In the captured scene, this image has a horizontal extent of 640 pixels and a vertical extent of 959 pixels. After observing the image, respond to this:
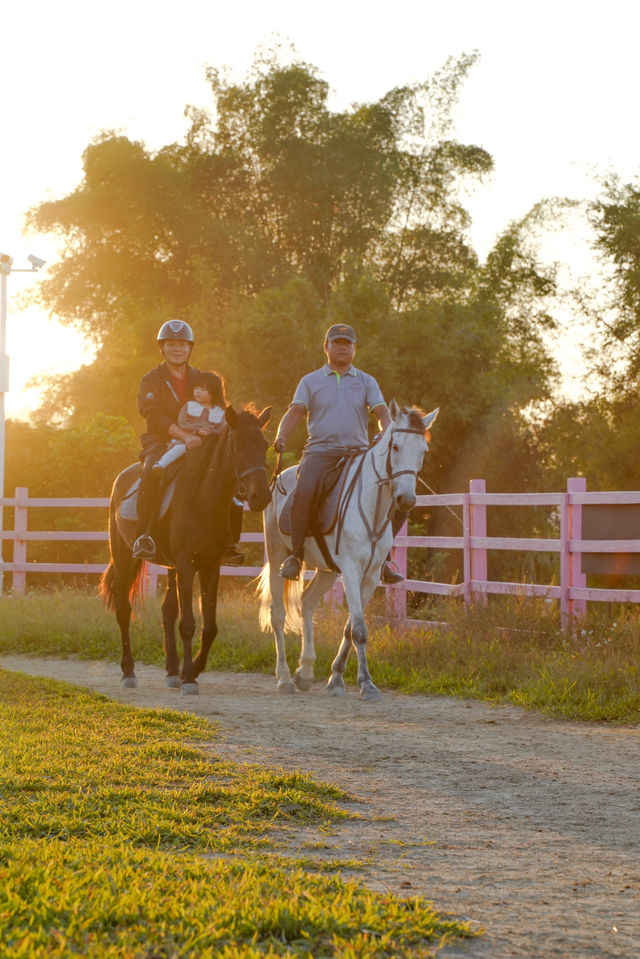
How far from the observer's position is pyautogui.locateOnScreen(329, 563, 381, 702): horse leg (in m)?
9.73

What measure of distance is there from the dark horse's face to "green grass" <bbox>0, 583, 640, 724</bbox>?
2131 millimetres

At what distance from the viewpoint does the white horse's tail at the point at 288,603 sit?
11.1m

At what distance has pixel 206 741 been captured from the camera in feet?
23.5

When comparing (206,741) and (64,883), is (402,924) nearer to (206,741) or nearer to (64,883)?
(64,883)

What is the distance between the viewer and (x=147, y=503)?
416 inches

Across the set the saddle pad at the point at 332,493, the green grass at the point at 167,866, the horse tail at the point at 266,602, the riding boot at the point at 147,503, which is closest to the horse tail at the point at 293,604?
the horse tail at the point at 266,602

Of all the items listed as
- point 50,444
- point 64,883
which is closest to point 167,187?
point 50,444

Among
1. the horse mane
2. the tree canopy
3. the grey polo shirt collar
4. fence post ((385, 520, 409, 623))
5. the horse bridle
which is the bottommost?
fence post ((385, 520, 409, 623))

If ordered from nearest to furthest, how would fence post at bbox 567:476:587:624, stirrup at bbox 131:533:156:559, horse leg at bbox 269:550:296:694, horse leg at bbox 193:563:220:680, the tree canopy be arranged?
stirrup at bbox 131:533:156:559 < horse leg at bbox 193:563:220:680 < horse leg at bbox 269:550:296:694 < fence post at bbox 567:476:587:624 < the tree canopy

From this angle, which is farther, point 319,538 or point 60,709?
point 319,538

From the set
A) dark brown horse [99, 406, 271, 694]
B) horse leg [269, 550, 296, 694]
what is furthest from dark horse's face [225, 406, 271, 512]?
horse leg [269, 550, 296, 694]

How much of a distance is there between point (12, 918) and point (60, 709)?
4.88 meters

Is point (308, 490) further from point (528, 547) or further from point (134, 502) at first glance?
point (528, 547)

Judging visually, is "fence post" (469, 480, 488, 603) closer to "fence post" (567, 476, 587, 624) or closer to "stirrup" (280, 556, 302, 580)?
"fence post" (567, 476, 587, 624)
